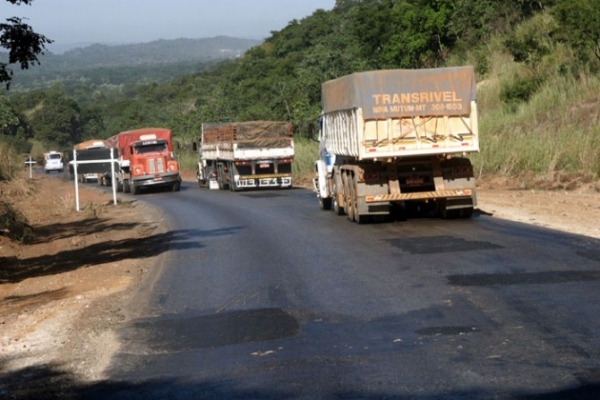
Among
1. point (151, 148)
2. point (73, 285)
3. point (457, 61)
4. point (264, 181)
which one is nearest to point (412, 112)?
point (73, 285)

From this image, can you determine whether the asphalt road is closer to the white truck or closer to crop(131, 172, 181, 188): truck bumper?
crop(131, 172, 181, 188): truck bumper

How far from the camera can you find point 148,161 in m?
48.8

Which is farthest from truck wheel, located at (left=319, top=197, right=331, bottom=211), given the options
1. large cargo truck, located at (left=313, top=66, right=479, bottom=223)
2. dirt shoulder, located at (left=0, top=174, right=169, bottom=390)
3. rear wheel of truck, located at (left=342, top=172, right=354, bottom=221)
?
large cargo truck, located at (left=313, top=66, right=479, bottom=223)

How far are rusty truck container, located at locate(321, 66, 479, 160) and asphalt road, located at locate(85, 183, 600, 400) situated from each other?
2.58m

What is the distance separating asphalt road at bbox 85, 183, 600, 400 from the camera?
8211mm

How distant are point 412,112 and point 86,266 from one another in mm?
7393

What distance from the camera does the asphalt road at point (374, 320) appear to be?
8211mm

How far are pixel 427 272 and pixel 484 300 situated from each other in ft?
8.31

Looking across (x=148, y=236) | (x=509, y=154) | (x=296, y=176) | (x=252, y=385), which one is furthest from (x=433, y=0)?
(x=252, y=385)

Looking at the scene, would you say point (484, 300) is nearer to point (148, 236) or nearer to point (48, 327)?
point (48, 327)

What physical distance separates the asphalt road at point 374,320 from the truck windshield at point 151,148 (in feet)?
98.9

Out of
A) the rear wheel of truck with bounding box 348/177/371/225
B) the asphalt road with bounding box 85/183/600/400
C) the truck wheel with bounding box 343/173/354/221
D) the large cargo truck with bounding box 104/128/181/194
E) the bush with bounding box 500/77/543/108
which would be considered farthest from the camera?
the large cargo truck with bounding box 104/128/181/194

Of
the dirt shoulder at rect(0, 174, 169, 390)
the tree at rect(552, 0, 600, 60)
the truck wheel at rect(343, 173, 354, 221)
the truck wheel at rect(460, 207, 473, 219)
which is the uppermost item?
the tree at rect(552, 0, 600, 60)

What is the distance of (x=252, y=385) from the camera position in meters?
8.30
